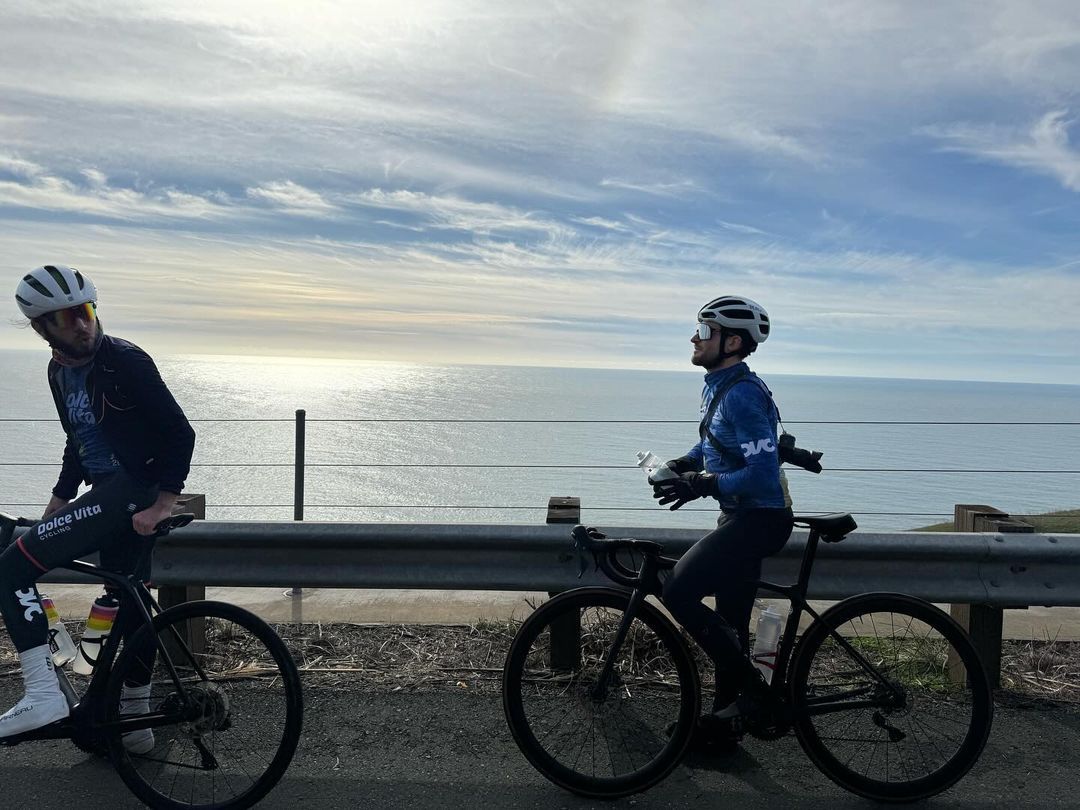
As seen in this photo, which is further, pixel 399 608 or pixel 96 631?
pixel 399 608

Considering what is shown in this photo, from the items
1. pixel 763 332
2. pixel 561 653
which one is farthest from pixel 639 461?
pixel 561 653

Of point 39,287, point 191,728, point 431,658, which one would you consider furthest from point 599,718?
point 39,287

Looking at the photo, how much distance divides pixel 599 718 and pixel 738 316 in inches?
72.9

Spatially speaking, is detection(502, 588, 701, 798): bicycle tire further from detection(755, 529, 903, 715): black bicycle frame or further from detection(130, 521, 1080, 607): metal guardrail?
detection(130, 521, 1080, 607): metal guardrail

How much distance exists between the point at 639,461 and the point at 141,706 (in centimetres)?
235

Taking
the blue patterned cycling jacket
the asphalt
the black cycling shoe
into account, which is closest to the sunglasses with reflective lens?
the blue patterned cycling jacket

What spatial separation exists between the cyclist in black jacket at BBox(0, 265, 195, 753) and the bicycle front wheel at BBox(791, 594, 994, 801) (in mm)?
2760

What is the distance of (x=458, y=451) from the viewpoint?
63531 mm

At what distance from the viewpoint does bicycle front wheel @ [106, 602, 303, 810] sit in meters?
3.45

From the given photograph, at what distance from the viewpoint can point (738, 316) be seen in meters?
3.80

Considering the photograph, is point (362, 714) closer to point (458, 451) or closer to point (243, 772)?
point (243, 772)

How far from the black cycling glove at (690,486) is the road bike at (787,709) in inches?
9.6

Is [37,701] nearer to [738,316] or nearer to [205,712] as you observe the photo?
[205,712]

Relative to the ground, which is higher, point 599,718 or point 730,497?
point 730,497
